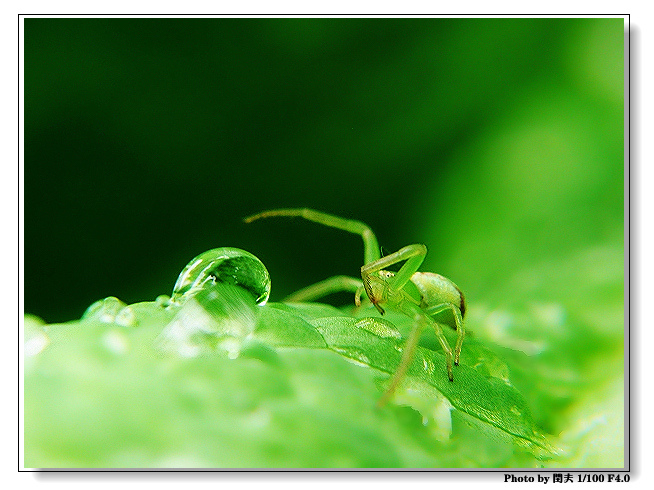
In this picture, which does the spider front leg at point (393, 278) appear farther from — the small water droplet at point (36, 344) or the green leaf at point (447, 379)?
the small water droplet at point (36, 344)

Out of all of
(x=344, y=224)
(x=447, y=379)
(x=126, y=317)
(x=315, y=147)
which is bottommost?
(x=447, y=379)

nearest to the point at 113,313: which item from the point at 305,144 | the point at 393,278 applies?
the point at 393,278

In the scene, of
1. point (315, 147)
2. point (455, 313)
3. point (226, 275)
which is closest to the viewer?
point (226, 275)

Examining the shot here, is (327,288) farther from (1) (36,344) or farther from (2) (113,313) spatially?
(1) (36,344)

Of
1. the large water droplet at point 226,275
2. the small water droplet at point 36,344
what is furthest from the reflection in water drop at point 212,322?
the small water droplet at point 36,344

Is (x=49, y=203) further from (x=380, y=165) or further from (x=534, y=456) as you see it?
(x=534, y=456)

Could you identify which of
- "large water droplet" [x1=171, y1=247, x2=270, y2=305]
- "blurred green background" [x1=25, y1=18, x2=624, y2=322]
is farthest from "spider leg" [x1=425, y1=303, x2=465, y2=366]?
"blurred green background" [x1=25, y1=18, x2=624, y2=322]
